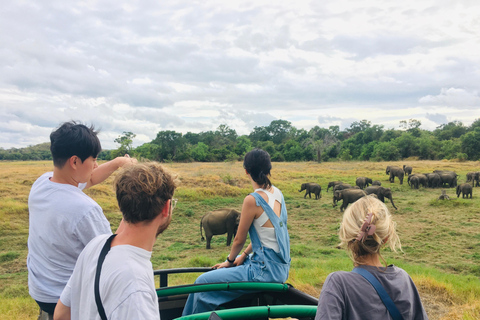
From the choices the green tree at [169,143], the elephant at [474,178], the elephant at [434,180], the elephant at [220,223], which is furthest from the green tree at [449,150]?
the elephant at [220,223]

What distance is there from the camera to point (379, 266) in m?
1.54

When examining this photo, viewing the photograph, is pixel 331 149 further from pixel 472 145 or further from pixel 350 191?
pixel 350 191

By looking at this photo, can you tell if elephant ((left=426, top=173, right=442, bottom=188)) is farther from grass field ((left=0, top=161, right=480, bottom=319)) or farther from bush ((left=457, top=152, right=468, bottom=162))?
bush ((left=457, top=152, right=468, bottom=162))

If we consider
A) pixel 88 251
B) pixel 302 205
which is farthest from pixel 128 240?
pixel 302 205

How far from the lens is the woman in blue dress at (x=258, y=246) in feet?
7.36

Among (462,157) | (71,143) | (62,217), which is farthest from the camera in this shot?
(462,157)

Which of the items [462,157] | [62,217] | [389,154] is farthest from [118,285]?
[389,154]

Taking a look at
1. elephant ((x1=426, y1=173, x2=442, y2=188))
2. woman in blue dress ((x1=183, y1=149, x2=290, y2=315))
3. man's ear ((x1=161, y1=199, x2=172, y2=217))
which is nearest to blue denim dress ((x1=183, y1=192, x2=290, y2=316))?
woman in blue dress ((x1=183, y1=149, x2=290, y2=315))

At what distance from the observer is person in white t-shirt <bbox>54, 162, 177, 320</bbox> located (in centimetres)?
112

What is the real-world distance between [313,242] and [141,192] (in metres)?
8.87

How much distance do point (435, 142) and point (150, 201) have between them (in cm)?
5803

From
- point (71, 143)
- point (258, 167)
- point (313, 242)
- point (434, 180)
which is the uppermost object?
point (71, 143)

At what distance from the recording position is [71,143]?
1852 mm

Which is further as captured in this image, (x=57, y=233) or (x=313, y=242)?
(x=313, y=242)
